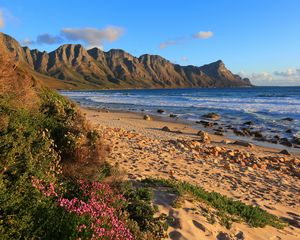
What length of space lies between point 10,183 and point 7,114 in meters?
1.61

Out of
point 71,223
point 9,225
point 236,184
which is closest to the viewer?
point 9,225

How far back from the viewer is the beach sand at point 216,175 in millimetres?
6469

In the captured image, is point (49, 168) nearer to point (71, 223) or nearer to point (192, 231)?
point (71, 223)

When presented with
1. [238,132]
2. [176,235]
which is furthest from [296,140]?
[176,235]

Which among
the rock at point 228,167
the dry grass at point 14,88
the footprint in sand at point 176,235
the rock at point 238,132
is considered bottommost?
the rock at point 238,132

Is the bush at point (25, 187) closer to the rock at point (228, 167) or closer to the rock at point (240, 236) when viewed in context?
the rock at point (240, 236)

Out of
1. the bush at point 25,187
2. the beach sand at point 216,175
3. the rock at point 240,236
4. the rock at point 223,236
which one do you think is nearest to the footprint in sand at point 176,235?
the beach sand at point 216,175

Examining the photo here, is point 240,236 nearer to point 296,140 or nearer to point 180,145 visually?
point 180,145

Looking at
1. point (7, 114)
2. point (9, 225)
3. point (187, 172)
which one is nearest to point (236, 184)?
point (187, 172)

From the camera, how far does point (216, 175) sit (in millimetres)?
11203

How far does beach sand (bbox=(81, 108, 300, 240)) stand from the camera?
6469 mm

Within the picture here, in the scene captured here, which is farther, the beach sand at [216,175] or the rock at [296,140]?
the rock at [296,140]

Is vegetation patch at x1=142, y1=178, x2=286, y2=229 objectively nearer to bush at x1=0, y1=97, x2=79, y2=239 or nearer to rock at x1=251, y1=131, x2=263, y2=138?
bush at x1=0, y1=97, x2=79, y2=239

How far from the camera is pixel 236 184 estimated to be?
10.6 metres
